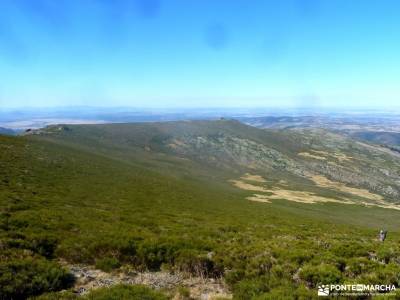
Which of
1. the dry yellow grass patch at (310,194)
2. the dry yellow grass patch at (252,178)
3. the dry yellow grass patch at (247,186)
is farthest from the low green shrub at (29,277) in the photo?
the dry yellow grass patch at (252,178)

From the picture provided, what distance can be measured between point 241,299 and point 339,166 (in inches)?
6383

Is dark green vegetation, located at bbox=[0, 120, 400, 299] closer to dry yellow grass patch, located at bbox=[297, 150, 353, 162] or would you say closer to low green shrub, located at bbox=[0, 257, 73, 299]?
low green shrub, located at bbox=[0, 257, 73, 299]

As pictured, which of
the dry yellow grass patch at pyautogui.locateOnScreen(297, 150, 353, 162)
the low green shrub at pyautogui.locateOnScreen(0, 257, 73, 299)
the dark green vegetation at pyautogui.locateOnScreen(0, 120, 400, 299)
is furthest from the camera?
the dry yellow grass patch at pyautogui.locateOnScreen(297, 150, 353, 162)

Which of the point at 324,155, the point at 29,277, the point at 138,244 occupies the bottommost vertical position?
the point at 324,155

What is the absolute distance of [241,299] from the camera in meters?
11.4

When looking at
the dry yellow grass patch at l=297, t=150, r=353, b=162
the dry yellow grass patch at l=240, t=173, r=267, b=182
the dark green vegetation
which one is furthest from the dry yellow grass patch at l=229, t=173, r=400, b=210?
the dark green vegetation

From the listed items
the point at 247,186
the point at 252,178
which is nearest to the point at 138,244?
the point at 247,186

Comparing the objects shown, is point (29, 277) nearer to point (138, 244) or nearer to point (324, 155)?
point (138, 244)

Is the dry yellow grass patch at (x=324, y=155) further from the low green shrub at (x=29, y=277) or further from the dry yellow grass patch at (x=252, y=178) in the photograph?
the low green shrub at (x=29, y=277)

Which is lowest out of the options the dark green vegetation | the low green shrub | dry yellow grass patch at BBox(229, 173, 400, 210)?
dry yellow grass patch at BBox(229, 173, 400, 210)

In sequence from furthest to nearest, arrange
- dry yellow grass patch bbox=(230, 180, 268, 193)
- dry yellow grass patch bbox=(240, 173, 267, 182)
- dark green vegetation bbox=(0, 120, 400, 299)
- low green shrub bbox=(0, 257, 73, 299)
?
dry yellow grass patch bbox=(240, 173, 267, 182), dry yellow grass patch bbox=(230, 180, 268, 193), dark green vegetation bbox=(0, 120, 400, 299), low green shrub bbox=(0, 257, 73, 299)

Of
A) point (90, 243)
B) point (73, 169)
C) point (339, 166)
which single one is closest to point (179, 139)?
point (339, 166)

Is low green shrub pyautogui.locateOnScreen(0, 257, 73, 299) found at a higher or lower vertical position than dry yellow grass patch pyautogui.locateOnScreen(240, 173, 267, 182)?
higher

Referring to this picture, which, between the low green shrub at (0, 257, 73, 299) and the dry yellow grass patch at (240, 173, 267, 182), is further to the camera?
the dry yellow grass patch at (240, 173, 267, 182)
